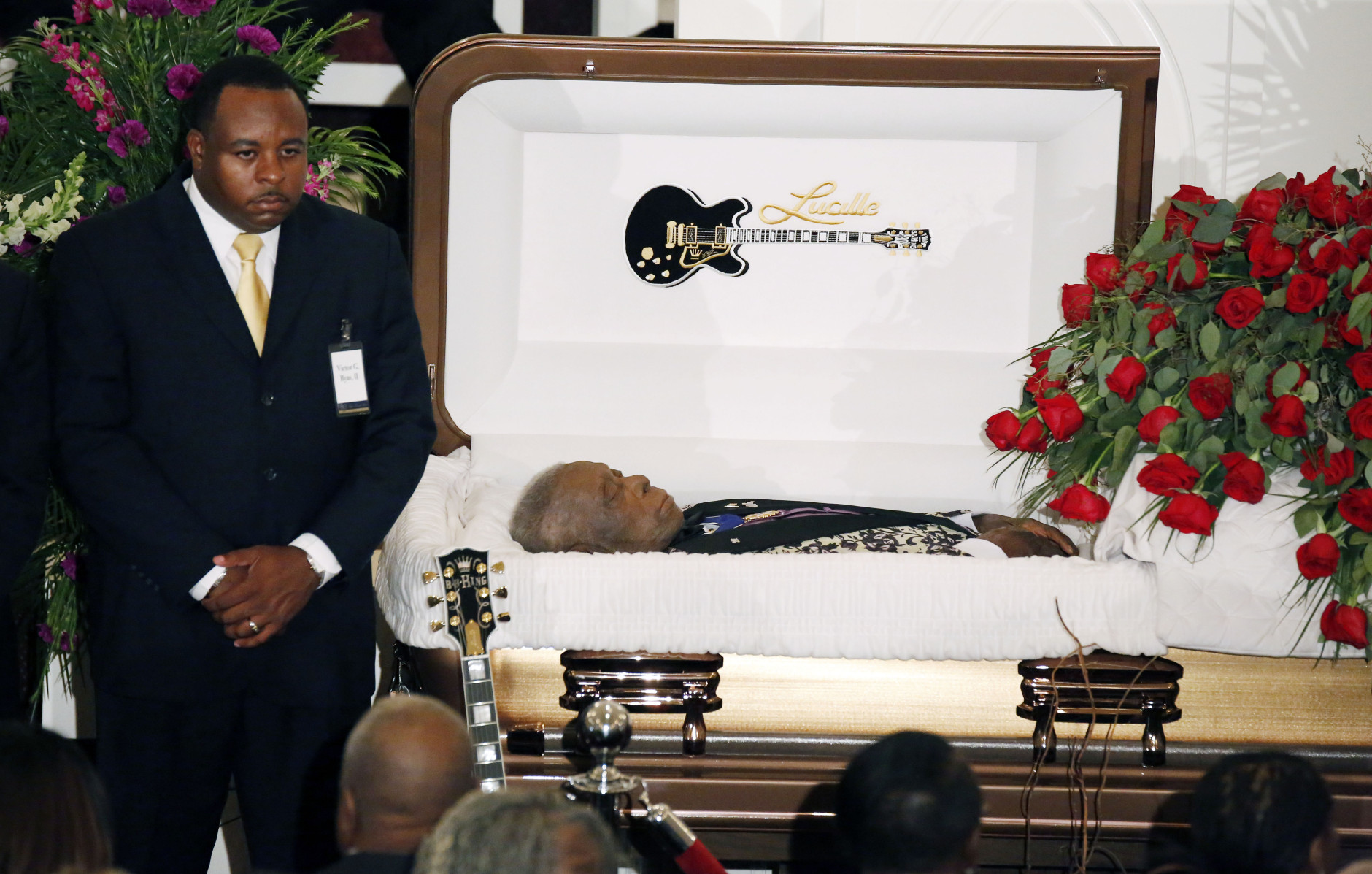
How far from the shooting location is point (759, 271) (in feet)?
11.2

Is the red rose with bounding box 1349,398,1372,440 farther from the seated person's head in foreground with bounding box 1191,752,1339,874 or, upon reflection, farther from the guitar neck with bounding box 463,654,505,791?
the guitar neck with bounding box 463,654,505,791

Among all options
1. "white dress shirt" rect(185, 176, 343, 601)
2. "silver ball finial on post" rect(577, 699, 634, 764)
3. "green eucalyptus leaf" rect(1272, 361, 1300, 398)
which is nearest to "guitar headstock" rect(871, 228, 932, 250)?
"green eucalyptus leaf" rect(1272, 361, 1300, 398)

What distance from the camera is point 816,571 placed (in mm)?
2408

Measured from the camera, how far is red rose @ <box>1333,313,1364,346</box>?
2.34m

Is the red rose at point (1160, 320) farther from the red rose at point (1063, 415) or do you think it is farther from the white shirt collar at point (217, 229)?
the white shirt collar at point (217, 229)

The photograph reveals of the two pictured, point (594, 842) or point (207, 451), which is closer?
point (594, 842)

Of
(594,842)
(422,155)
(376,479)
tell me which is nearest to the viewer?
(594,842)

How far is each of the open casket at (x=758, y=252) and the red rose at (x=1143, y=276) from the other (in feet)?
1.23

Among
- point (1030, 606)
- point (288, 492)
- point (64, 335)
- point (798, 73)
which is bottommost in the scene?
point (1030, 606)

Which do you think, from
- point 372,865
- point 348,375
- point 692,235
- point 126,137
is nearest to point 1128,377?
point 692,235

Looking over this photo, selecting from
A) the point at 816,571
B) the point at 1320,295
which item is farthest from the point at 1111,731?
the point at 1320,295

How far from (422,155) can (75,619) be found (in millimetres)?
1309

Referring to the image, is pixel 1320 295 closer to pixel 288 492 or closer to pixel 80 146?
pixel 288 492

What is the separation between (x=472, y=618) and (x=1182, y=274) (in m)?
1.61
